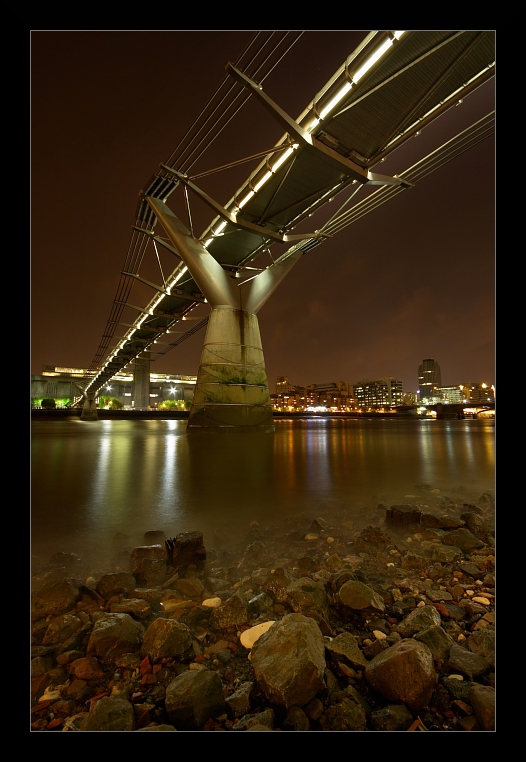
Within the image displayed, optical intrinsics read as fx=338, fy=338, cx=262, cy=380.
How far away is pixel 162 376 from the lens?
103438 millimetres

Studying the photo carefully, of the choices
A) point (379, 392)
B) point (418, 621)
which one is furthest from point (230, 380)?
point (379, 392)

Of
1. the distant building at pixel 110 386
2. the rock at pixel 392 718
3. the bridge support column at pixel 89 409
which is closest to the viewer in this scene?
the rock at pixel 392 718

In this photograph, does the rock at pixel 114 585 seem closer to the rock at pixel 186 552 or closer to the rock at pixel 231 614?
the rock at pixel 186 552

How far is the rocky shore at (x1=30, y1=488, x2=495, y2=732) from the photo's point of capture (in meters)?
1.50

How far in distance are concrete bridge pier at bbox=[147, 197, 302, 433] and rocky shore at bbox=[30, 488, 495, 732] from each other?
15338mm

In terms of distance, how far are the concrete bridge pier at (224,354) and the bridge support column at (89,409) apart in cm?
5144

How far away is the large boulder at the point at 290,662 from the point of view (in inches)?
59.8

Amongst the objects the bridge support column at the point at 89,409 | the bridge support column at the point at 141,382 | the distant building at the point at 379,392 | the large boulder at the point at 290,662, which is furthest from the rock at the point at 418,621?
the distant building at the point at 379,392

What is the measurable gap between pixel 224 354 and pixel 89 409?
2210 inches

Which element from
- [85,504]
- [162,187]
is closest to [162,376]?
[162,187]

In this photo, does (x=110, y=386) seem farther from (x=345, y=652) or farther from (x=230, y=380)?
(x=345, y=652)

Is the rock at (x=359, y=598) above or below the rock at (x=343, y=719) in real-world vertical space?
above

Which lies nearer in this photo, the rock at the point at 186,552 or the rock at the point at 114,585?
the rock at the point at 114,585

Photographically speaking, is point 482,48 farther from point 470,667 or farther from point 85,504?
point 85,504
